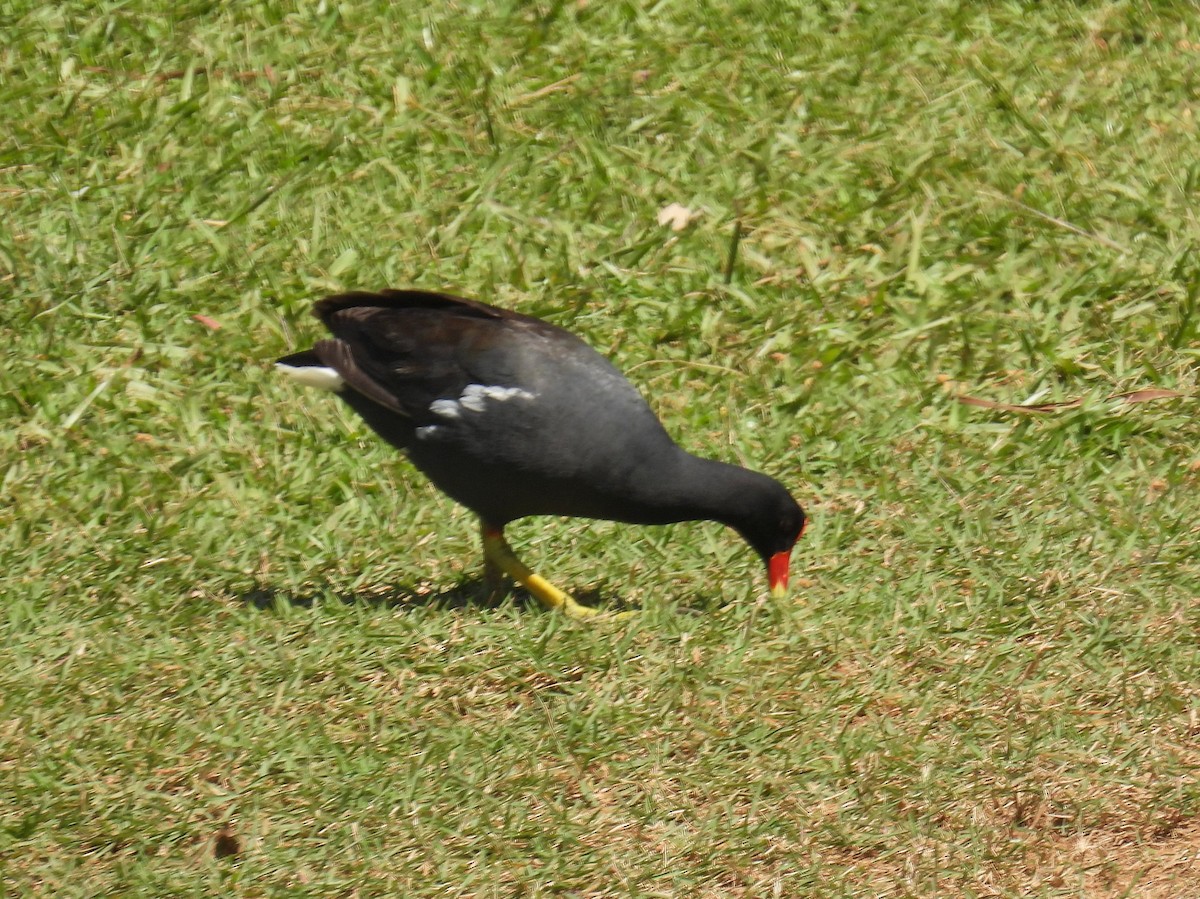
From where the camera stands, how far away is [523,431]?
4.80 meters

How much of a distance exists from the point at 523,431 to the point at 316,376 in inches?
31.1

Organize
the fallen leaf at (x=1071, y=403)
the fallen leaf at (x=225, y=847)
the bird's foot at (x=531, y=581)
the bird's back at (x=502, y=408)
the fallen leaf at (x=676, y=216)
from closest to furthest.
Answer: the fallen leaf at (x=225, y=847)
the bird's back at (x=502, y=408)
the bird's foot at (x=531, y=581)
the fallen leaf at (x=1071, y=403)
the fallen leaf at (x=676, y=216)

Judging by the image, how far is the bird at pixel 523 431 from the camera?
4.81 m

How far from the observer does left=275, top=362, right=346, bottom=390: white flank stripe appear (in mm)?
5137

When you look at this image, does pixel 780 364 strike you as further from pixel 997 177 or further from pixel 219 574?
pixel 219 574

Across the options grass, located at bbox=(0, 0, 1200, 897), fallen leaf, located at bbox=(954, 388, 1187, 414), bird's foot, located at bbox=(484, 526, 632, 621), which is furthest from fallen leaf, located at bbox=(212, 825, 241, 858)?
fallen leaf, located at bbox=(954, 388, 1187, 414)

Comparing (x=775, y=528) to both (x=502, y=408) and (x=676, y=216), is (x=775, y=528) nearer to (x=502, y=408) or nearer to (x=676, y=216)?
(x=502, y=408)

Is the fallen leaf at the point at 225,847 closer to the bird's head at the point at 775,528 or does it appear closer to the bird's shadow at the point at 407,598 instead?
the bird's shadow at the point at 407,598

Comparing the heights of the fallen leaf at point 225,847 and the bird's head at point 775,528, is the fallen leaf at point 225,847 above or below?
below

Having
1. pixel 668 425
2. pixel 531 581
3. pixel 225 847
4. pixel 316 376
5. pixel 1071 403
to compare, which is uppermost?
pixel 316 376

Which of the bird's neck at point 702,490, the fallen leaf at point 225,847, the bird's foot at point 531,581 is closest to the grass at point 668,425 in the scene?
the fallen leaf at point 225,847

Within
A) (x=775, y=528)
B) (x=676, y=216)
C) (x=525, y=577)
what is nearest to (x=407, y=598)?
(x=525, y=577)

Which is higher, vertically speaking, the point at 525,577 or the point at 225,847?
the point at 525,577

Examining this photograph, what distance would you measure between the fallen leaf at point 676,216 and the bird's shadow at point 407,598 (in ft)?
7.22
